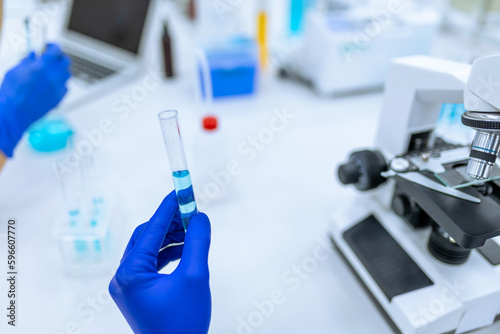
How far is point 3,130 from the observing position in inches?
41.3

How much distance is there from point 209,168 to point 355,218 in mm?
407

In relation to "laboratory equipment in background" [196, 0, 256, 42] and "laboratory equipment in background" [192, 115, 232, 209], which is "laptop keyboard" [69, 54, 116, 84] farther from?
"laboratory equipment in background" [192, 115, 232, 209]

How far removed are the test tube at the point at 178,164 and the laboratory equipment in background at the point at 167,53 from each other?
101 cm

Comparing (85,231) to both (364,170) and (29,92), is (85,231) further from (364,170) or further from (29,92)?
(364,170)

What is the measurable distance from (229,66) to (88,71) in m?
0.58

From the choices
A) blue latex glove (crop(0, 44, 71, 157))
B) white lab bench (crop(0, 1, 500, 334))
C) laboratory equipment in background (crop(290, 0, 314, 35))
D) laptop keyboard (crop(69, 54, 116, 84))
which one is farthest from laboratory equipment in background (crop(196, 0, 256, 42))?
blue latex glove (crop(0, 44, 71, 157))

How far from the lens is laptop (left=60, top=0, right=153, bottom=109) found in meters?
1.53

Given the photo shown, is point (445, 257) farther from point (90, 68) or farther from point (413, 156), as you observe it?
point (90, 68)

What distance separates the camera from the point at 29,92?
3.75ft

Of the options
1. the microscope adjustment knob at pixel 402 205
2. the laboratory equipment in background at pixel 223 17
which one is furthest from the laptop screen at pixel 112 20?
the microscope adjustment knob at pixel 402 205

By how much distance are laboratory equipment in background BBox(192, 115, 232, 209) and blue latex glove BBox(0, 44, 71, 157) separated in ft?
1.56

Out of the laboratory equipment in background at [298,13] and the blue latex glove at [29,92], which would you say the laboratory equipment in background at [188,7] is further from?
the blue latex glove at [29,92]

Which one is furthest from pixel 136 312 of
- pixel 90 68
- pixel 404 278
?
pixel 90 68

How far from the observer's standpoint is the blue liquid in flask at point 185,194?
Answer: 2.23 feet
